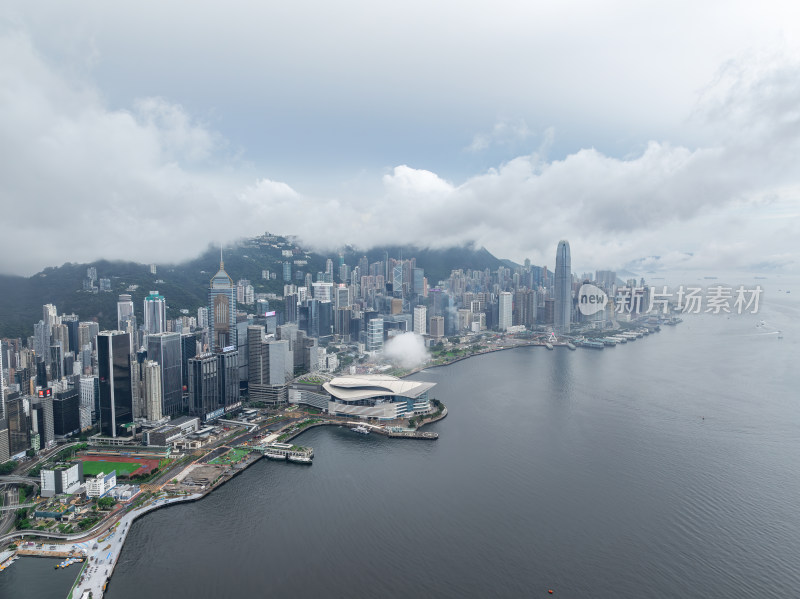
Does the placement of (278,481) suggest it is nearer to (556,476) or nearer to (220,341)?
(556,476)

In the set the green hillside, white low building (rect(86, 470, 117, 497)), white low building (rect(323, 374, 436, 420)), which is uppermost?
the green hillside

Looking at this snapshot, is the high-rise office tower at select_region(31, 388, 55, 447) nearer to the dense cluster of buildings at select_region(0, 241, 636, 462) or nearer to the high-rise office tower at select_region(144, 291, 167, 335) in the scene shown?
the dense cluster of buildings at select_region(0, 241, 636, 462)

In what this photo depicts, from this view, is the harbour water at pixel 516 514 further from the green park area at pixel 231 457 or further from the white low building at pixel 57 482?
the white low building at pixel 57 482

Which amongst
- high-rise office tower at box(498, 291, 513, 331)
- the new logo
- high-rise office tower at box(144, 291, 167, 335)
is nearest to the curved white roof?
high-rise office tower at box(144, 291, 167, 335)

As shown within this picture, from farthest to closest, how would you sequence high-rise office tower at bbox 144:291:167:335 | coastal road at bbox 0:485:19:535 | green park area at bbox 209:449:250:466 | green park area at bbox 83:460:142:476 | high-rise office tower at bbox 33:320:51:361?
high-rise office tower at bbox 144:291:167:335 < high-rise office tower at bbox 33:320:51:361 < green park area at bbox 209:449:250:466 < green park area at bbox 83:460:142:476 < coastal road at bbox 0:485:19:535

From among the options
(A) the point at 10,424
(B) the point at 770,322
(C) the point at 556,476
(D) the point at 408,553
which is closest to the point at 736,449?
(C) the point at 556,476

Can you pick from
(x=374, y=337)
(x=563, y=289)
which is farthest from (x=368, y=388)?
(x=563, y=289)

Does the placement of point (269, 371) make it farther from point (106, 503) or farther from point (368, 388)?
point (106, 503)
